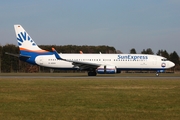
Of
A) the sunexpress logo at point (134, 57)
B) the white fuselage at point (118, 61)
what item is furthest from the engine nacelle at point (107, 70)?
the sunexpress logo at point (134, 57)

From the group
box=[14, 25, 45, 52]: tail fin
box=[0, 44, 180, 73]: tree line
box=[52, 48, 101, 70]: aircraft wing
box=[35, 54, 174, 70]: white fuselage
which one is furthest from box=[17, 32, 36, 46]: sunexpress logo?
box=[0, 44, 180, 73]: tree line

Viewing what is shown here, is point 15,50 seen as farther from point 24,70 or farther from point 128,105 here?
point 128,105

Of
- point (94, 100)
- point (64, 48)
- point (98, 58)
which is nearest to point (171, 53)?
point (64, 48)

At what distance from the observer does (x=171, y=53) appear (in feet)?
346

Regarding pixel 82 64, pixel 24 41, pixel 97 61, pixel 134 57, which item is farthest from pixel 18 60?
pixel 134 57

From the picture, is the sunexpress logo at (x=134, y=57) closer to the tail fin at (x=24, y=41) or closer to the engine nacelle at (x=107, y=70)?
the engine nacelle at (x=107, y=70)

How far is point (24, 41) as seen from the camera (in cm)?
5322

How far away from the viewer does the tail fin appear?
52.5 meters

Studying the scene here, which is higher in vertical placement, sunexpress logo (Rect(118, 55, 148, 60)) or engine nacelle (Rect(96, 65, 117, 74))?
sunexpress logo (Rect(118, 55, 148, 60))

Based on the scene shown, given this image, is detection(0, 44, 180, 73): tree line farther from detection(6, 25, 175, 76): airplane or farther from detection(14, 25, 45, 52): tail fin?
detection(6, 25, 175, 76): airplane

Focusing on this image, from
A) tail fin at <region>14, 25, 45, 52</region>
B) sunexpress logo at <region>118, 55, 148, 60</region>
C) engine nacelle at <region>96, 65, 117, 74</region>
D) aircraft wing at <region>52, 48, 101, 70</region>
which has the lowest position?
engine nacelle at <region>96, 65, 117, 74</region>

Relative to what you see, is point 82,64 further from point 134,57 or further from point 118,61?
point 134,57

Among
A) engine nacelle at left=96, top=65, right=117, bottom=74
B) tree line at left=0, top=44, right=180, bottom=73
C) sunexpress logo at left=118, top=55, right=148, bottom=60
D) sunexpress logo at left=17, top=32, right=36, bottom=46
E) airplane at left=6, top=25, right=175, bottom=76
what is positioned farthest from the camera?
tree line at left=0, top=44, right=180, bottom=73

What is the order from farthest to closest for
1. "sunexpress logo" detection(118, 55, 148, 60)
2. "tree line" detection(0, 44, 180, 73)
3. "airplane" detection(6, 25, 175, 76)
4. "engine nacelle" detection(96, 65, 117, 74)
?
1. "tree line" detection(0, 44, 180, 73)
2. "sunexpress logo" detection(118, 55, 148, 60)
3. "airplane" detection(6, 25, 175, 76)
4. "engine nacelle" detection(96, 65, 117, 74)
